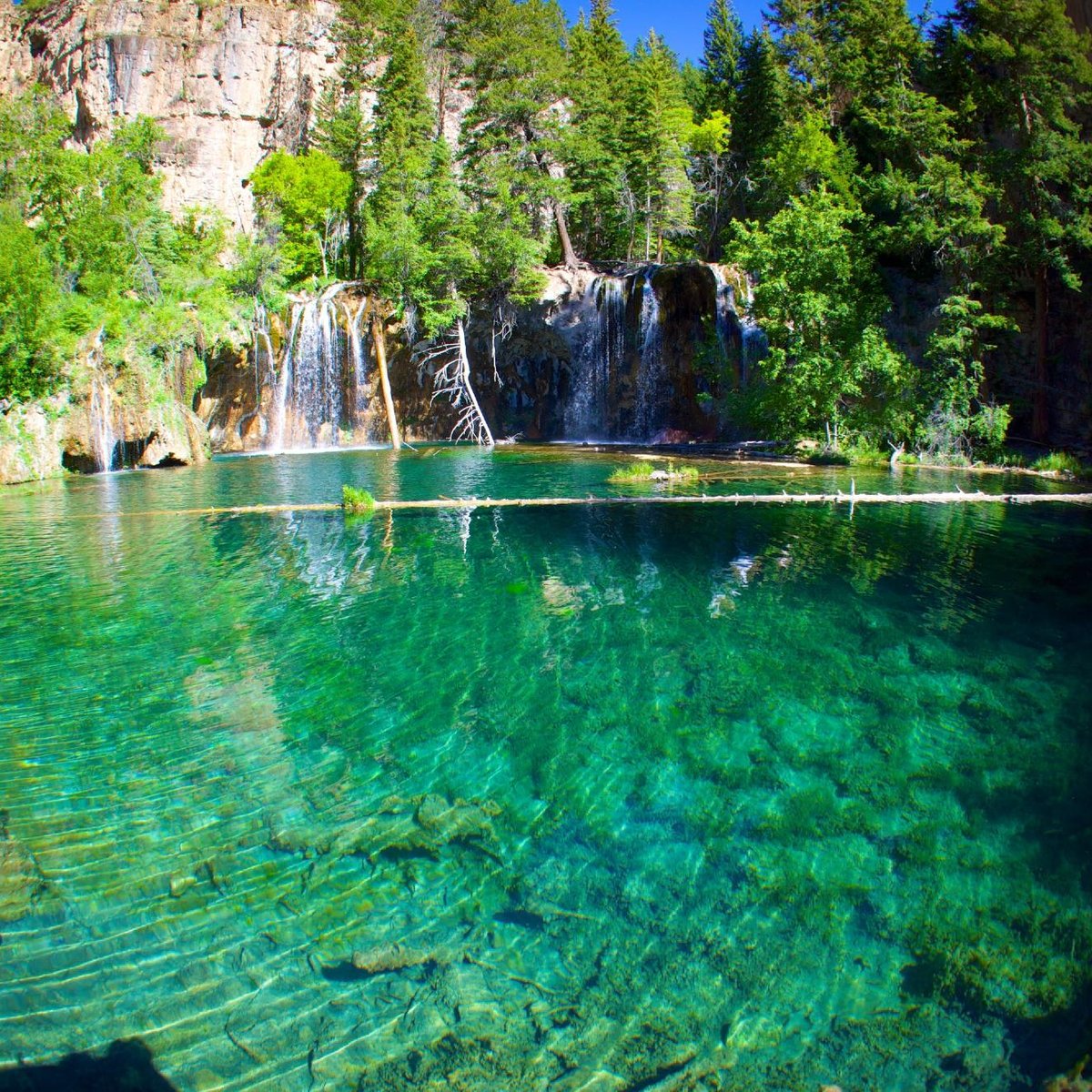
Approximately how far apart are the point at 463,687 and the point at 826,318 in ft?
69.8

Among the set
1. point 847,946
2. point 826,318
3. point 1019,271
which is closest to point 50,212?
point 826,318

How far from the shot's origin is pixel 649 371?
3400cm

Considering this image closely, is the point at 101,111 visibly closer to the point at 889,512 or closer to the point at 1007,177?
the point at 1007,177

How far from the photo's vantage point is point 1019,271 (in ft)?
83.6

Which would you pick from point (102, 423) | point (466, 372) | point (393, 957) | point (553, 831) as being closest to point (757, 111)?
point (466, 372)

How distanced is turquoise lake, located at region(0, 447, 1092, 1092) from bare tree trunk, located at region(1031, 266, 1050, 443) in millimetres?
17336

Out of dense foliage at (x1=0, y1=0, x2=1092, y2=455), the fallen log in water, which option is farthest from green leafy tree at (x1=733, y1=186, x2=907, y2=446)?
the fallen log in water

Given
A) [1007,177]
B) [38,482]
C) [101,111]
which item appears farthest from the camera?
[101,111]

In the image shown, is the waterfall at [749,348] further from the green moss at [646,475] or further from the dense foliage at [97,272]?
the dense foliage at [97,272]

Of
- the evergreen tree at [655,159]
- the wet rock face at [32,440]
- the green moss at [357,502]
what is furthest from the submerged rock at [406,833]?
the evergreen tree at [655,159]

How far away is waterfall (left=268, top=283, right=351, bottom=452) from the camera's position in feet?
114

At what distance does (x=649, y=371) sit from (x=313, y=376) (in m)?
15.5

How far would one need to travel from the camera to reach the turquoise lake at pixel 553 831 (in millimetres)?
3273

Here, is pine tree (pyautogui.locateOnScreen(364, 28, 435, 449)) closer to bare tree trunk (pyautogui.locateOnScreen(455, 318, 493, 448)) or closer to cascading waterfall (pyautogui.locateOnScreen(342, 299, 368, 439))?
cascading waterfall (pyautogui.locateOnScreen(342, 299, 368, 439))
